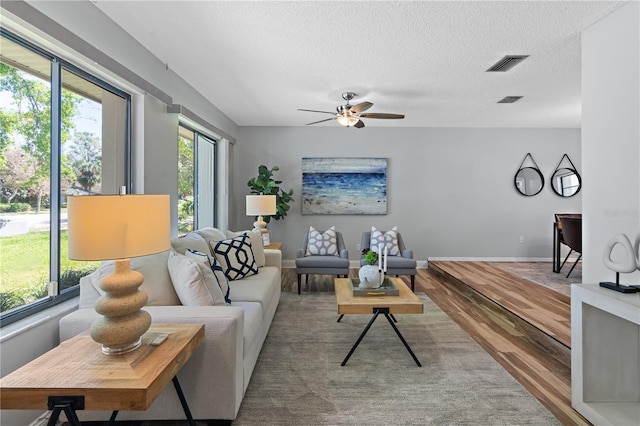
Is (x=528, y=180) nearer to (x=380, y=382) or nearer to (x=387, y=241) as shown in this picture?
(x=387, y=241)

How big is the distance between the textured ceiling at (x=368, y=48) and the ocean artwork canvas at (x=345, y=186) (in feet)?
4.98

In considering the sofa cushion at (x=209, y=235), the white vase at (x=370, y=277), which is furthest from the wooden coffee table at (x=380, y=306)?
the sofa cushion at (x=209, y=235)

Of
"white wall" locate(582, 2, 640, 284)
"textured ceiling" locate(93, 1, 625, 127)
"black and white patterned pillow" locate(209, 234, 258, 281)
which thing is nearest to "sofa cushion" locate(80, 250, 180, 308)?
"black and white patterned pillow" locate(209, 234, 258, 281)

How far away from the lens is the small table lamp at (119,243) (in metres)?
1.35

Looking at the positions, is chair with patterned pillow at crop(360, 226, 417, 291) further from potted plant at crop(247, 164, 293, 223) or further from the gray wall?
potted plant at crop(247, 164, 293, 223)

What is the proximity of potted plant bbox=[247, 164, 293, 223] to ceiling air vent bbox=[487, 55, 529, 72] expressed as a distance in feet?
11.2

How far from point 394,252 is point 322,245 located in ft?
3.41

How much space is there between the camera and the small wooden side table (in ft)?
3.96

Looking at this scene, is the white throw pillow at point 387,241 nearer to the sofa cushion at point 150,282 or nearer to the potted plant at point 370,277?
the potted plant at point 370,277

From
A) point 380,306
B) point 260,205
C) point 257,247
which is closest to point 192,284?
point 380,306

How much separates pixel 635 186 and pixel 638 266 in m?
0.57

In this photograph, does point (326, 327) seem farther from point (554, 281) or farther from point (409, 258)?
point (554, 281)

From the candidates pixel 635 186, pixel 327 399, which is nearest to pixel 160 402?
pixel 327 399

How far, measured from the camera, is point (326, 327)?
3238 mm
